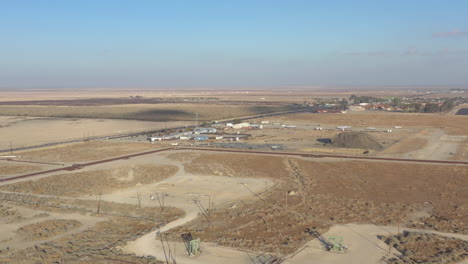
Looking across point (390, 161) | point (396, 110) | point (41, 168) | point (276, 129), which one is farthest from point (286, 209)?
point (396, 110)

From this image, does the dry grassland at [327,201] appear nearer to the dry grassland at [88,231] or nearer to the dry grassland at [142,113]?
the dry grassland at [88,231]

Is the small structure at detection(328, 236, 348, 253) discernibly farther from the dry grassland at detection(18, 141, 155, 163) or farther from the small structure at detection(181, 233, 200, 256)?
the dry grassland at detection(18, 141, 155, 163)

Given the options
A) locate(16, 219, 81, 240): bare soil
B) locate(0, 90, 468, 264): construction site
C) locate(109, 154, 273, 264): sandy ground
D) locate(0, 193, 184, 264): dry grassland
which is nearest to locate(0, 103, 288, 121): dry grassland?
locate(0, 90, 468, 264): construction site

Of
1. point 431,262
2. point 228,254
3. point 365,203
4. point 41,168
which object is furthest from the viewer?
point 41,168

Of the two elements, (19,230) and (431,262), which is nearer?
(431,262)

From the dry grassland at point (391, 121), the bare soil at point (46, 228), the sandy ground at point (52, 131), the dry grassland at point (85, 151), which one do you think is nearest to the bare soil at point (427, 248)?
the bare soil at point (46, 228)

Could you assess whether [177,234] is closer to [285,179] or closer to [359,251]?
[359,251]

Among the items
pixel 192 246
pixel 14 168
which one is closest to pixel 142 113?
pixel 14 168
